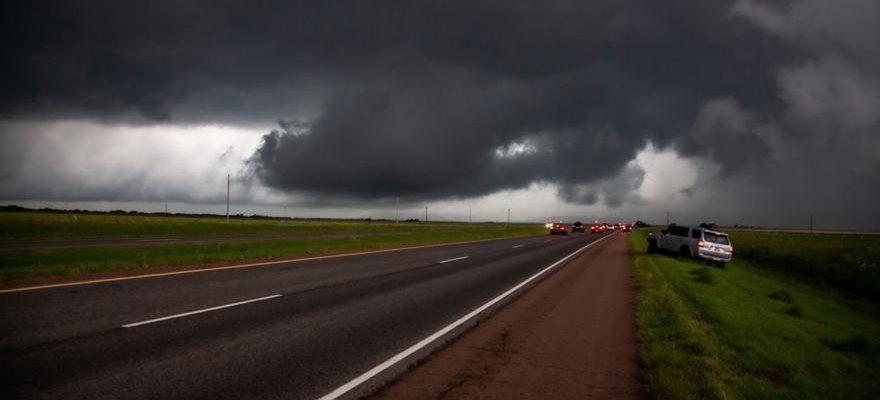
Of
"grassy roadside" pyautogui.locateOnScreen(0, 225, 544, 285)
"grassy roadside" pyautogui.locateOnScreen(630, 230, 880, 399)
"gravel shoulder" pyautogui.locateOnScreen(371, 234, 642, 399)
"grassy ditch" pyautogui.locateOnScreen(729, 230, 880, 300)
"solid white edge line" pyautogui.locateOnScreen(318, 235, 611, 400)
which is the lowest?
"grassy ditch" pyautogui.locateOnScreen(729, 230, 880, 300)

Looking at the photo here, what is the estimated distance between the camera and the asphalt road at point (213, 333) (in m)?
5.21

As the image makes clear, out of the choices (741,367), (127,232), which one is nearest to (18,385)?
(741,367)

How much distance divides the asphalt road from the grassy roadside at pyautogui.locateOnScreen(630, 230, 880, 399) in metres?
3.44

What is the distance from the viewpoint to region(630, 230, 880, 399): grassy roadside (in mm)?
6223

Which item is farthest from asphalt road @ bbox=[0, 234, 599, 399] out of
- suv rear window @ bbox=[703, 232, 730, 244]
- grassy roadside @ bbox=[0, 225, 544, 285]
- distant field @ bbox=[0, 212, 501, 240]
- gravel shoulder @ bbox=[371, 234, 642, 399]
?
distant field @ bbox=[0, 212, 501, 240]

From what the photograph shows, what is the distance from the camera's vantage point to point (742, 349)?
831cm

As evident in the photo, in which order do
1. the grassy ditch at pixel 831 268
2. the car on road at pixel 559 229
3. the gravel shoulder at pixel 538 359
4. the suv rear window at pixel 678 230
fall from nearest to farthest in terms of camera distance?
the gravel shoulder at pixel 538 359 < the grassy ditch at pixel 831 268 < the suv rear window at pixel 678 230 < the car on road at pixel 559 229

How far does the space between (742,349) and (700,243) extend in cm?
2072

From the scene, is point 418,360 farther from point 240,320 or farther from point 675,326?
point 675,326

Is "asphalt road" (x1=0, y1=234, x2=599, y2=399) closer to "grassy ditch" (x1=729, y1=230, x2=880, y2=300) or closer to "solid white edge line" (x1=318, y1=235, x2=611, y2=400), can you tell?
"solid white edge line" (x1=318, y1=235, x2=611, y2=400)

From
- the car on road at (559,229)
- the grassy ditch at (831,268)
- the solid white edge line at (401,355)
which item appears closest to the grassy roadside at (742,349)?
the solid white edge line at (401,355)

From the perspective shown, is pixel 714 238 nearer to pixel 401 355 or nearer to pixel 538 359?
pixel 538 359

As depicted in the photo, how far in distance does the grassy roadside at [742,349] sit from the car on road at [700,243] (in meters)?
10.7

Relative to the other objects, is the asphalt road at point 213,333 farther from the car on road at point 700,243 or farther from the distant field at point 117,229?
the distant field at point 117,229
